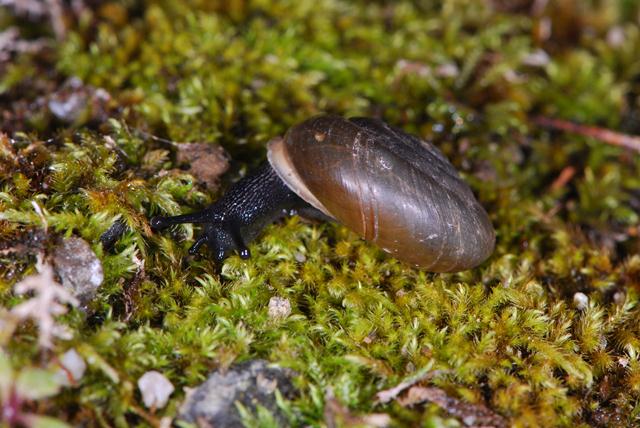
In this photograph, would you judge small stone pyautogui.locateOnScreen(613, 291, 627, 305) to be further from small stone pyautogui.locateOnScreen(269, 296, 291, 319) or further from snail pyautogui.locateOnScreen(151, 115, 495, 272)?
small stone pyautogui.locateOnScreen(269, 296, 291, 319)

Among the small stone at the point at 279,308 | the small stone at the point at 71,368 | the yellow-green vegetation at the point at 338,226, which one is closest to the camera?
the small stone at the point at 71,368

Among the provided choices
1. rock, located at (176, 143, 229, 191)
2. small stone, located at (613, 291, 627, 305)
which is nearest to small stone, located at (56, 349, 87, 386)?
rock, located at (176, 143, 229, 191)

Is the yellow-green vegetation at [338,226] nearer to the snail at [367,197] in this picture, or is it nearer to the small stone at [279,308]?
the small stone at [279,308]

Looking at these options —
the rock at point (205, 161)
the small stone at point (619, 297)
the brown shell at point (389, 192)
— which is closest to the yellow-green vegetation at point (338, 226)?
the small stone at point (619, 297)

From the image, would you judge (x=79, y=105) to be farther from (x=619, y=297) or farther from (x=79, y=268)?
(x=619, y=297)

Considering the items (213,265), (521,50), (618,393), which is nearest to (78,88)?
(213,265)

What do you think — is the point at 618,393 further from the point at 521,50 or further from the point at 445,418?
the point at 521,50
